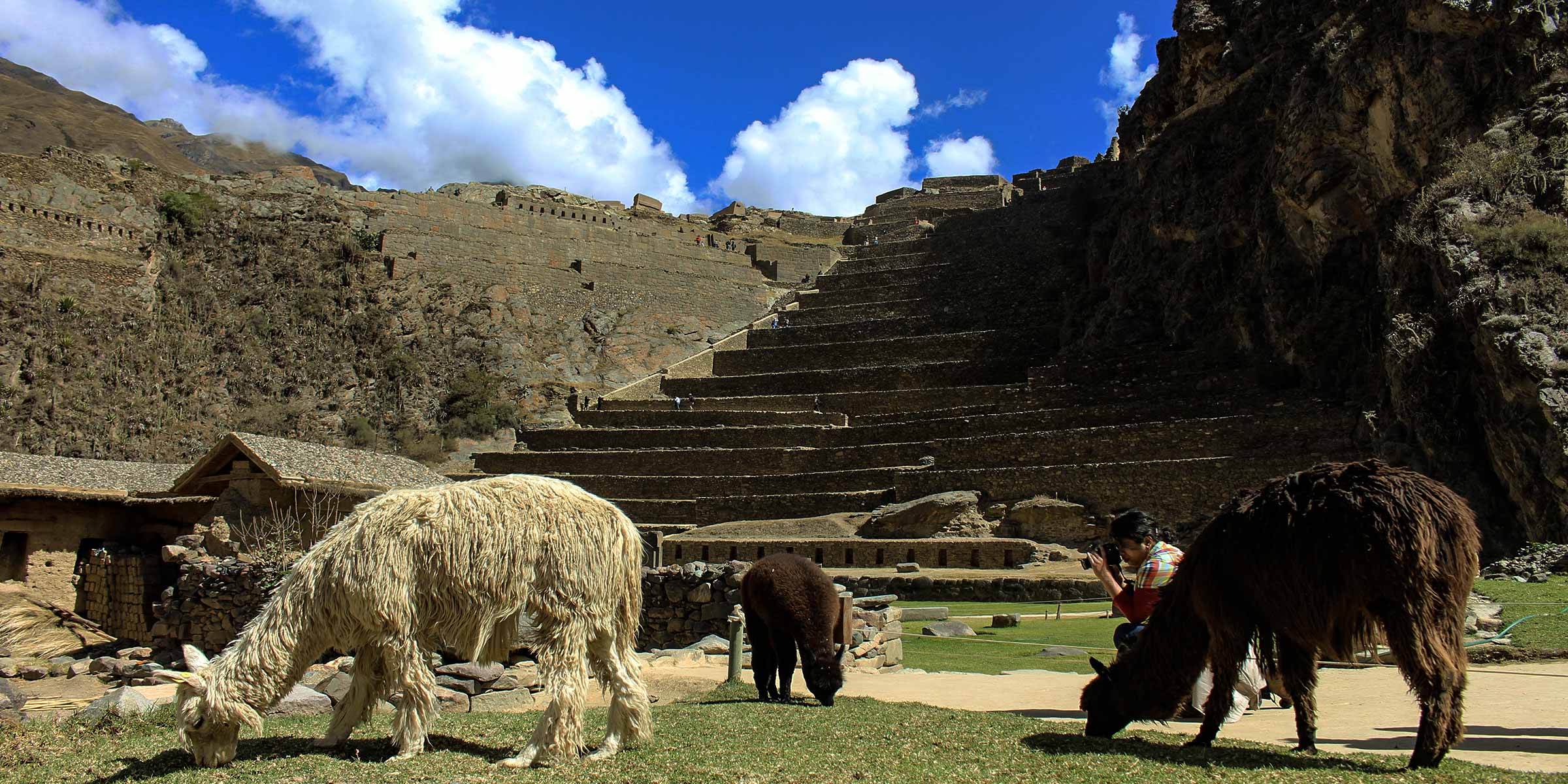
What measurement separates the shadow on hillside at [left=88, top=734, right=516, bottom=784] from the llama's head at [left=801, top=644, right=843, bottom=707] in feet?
9.17

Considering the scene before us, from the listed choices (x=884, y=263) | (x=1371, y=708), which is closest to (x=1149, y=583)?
(x=1371, y=708)

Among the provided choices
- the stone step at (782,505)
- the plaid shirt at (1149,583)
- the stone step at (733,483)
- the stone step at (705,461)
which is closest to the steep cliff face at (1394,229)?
the stone step at (705,461)

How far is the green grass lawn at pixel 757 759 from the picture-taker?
512 cm

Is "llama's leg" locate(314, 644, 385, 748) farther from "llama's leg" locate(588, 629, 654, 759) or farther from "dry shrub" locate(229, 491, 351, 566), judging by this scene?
"dry shrub" locate(229, 491, 351, 566)

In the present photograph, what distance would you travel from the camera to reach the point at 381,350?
44938mm

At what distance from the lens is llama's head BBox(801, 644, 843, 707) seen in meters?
8.30

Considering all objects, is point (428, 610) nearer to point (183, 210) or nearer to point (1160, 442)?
point (1160, 442)

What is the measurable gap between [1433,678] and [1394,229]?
19.9 metres

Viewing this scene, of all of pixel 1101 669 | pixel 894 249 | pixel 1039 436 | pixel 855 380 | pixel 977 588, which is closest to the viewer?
pixel 1101 669

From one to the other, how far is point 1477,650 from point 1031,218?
46624 millimetres

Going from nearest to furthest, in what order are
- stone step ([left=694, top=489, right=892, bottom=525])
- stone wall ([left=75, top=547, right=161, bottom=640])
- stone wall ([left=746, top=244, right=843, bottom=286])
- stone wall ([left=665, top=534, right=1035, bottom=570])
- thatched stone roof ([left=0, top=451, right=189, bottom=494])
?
1. stone wall ([left=75, top=547, right=161, bottom=640])
2. thatched stone roof ([left=0, top=451, right=189, bottom=494])
3. stone wall ([left=665, top=534, right=1035, bottom=570])
4. stone step ([left=694, top=489, right=892, bottom=525])
5. stone wall ([left=746, top=244, right=843, bottom=286])

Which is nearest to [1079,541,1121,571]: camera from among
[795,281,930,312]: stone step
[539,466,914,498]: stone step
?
[539,466,914,498]: stone step

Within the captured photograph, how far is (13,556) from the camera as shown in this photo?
15.9m

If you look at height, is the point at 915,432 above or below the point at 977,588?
above
